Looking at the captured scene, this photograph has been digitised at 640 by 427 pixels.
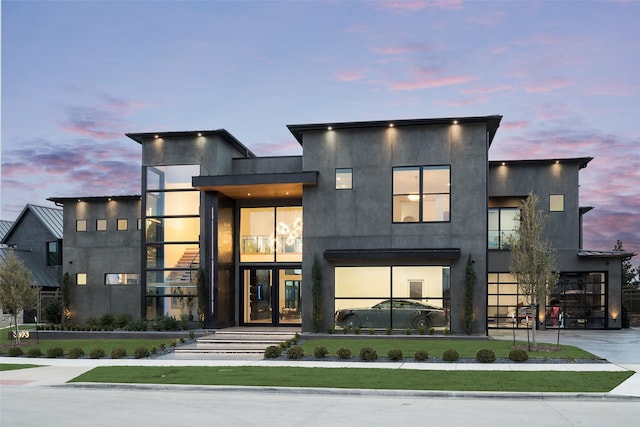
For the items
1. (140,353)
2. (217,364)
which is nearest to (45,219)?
(140,353)

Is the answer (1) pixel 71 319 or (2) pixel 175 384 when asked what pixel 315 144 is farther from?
(1) pixel 71 319

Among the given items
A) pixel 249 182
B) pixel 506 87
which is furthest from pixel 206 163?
pixel 506 87

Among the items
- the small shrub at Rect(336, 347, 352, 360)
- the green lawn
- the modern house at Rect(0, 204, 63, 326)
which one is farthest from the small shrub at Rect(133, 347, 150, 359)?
the modern house at Rect(0, 204, 63, 326)

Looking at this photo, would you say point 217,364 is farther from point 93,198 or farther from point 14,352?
point 93,198

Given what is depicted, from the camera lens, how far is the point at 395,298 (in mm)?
24438

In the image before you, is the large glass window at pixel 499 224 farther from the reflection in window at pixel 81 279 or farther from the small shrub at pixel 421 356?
the reflection in window at pixel 81 279

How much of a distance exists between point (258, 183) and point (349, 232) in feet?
13.9

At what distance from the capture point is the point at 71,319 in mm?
31328

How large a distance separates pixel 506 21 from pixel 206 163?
1326 cm

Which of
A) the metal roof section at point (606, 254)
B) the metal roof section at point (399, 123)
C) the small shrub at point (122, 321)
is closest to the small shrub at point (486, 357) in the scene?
the metal roof section at point (399, 123)

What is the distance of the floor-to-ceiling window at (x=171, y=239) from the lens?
26.4m

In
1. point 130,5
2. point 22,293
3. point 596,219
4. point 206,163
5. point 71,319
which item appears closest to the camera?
point 130,5

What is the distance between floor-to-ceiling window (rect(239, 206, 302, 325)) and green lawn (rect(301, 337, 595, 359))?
463 cm

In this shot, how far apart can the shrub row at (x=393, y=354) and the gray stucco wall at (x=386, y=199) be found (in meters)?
5.80
